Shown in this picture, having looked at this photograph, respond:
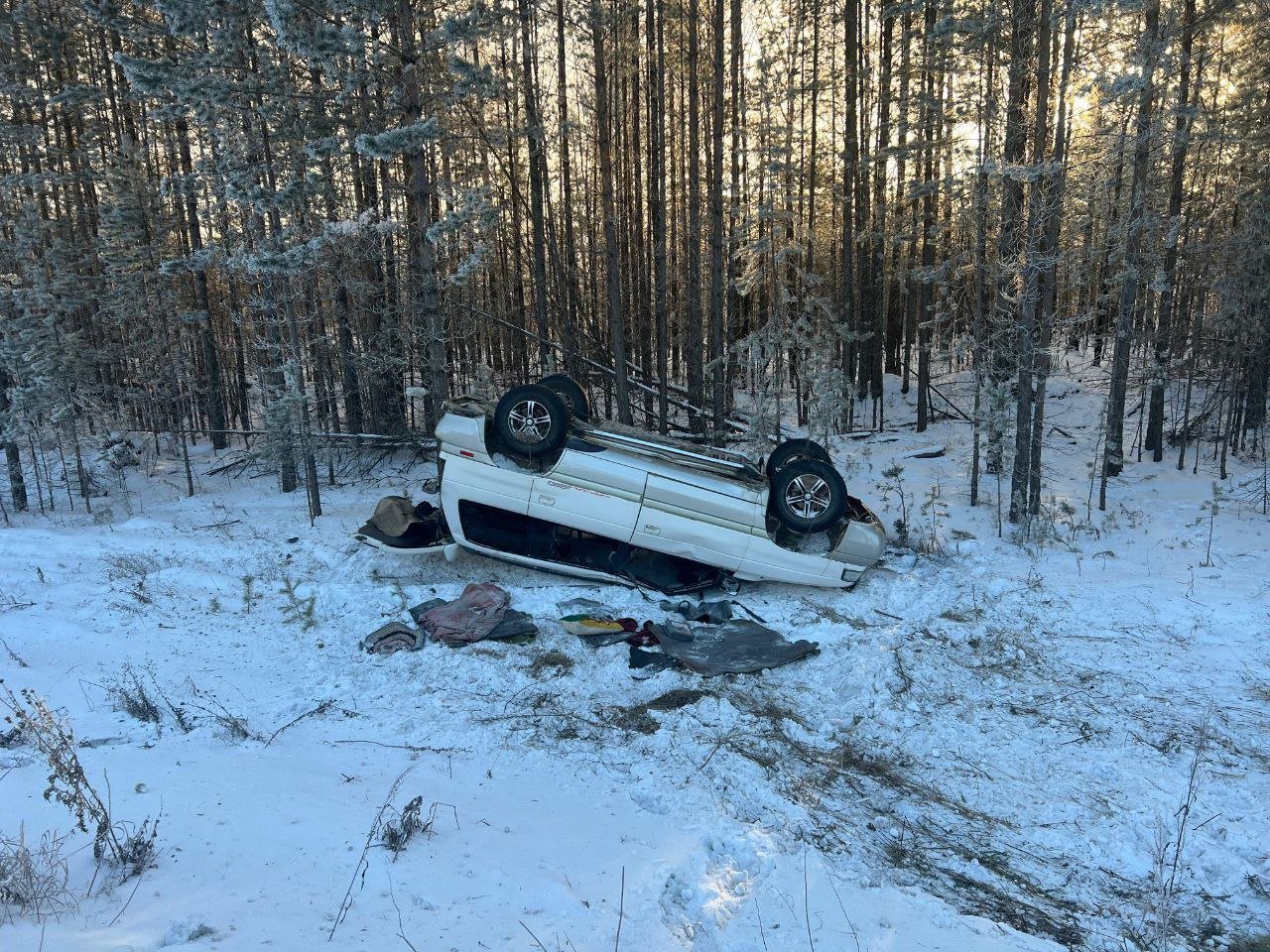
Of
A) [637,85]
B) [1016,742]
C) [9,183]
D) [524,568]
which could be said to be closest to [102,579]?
[524,568]

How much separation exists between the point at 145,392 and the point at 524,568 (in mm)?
16629

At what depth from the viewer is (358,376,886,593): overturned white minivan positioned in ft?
24.8

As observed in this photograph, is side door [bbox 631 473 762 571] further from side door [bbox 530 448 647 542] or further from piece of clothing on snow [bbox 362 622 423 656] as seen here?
piece of clothing on snow [bbox 362 622 423 656]

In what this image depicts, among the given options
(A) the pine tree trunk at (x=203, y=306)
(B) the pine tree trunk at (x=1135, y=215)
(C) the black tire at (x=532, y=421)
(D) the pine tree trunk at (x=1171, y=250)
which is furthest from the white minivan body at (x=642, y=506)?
(A) the pine tree trunk at (x=203, y=306)

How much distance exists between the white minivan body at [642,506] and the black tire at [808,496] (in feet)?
0.58

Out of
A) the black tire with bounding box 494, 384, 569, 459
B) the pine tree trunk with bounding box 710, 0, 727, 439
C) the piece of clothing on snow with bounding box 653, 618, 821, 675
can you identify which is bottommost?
the piece of clothing on snow with bounding box 653, 618, 821, 675

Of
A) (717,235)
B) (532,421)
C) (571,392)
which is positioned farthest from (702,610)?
(717,235)

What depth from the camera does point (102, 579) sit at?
316 inches

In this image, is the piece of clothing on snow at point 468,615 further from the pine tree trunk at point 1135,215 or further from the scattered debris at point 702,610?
the pine tree trunk at point 1135,215

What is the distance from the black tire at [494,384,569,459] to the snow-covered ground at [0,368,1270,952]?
1.69 m

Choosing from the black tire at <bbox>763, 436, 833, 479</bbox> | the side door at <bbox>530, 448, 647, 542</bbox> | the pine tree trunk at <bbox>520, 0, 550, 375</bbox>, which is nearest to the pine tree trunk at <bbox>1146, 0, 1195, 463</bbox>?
the black tire at <bbox>763, 436, 833, 479</bbox>

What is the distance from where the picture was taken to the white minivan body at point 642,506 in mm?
7551

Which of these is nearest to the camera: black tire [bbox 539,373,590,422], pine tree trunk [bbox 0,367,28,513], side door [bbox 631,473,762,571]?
side door [bbox 631,473,762,571]

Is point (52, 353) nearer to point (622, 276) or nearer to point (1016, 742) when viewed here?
point (622, 276)
